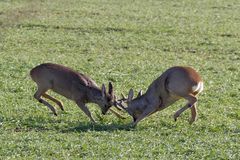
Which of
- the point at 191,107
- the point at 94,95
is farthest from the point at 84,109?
the point at 191,107

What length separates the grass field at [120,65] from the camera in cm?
1117

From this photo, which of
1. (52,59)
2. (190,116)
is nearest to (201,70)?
(52,59)

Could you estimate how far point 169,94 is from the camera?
13.9m

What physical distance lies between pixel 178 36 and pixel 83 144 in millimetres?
15088

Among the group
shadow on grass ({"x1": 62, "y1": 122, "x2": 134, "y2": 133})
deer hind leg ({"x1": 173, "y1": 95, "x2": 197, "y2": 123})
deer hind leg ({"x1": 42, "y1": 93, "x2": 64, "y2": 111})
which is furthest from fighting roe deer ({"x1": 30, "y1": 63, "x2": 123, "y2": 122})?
deer hind leg ({"x1": 173, "y1": 95, "x2": 197, "y2": 123})

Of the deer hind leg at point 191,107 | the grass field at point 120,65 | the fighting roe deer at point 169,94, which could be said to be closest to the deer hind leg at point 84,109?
the grass field at point 120,65

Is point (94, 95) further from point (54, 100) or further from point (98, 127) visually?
point (98, 127)

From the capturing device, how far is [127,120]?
14.0 meters

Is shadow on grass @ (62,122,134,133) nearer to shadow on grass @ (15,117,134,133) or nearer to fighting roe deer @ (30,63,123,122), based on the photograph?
shadow on grass @ (15,117,134,133)

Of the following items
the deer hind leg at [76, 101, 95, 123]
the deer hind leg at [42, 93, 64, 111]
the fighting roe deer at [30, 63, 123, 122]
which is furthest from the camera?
the deer hind leg at [42, 93, 64, 111]

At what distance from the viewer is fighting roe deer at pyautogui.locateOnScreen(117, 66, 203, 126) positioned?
13.5m

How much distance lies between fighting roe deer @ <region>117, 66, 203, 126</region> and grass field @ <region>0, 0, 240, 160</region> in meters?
0.21

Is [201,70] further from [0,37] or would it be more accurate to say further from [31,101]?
[0,37]

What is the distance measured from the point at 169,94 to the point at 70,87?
1773 millimetres
